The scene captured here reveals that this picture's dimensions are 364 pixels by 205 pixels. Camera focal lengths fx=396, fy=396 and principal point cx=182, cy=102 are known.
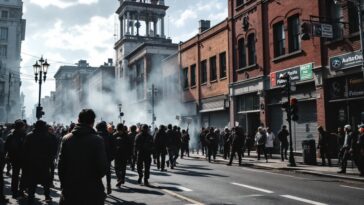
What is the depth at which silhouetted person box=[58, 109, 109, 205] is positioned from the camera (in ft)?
15.3

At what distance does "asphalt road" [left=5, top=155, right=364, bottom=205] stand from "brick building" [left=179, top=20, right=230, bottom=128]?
16492mm

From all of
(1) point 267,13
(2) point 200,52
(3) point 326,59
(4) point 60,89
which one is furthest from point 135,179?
(4) point 60,89

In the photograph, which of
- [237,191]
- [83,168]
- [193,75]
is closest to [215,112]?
[193,75]

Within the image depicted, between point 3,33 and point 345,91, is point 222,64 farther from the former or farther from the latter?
point 3,33

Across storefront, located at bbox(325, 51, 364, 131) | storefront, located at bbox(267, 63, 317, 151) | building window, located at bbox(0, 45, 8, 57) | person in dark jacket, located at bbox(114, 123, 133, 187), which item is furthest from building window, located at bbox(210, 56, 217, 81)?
building window, located at bbox(0, 45, 8, 57)

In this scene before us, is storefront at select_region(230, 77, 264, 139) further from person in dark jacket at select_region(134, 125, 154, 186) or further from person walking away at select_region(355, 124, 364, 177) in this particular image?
person in dark jacket at select_region(134, 125, 154, 186)

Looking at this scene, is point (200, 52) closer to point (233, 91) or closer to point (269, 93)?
point (233, 91)

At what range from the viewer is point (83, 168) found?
15.5 feet

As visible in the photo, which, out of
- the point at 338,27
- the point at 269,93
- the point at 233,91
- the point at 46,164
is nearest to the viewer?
the point at 46,164

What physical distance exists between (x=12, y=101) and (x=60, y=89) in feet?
149

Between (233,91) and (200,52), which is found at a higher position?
(200,52)

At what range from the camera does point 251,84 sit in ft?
86.4

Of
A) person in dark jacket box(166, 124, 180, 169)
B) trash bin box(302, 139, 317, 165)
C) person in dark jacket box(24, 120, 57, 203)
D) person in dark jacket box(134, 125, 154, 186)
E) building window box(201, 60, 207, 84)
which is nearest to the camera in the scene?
person in dark jacket box(24, 120, 57, 203)

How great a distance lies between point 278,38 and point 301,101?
468cm
